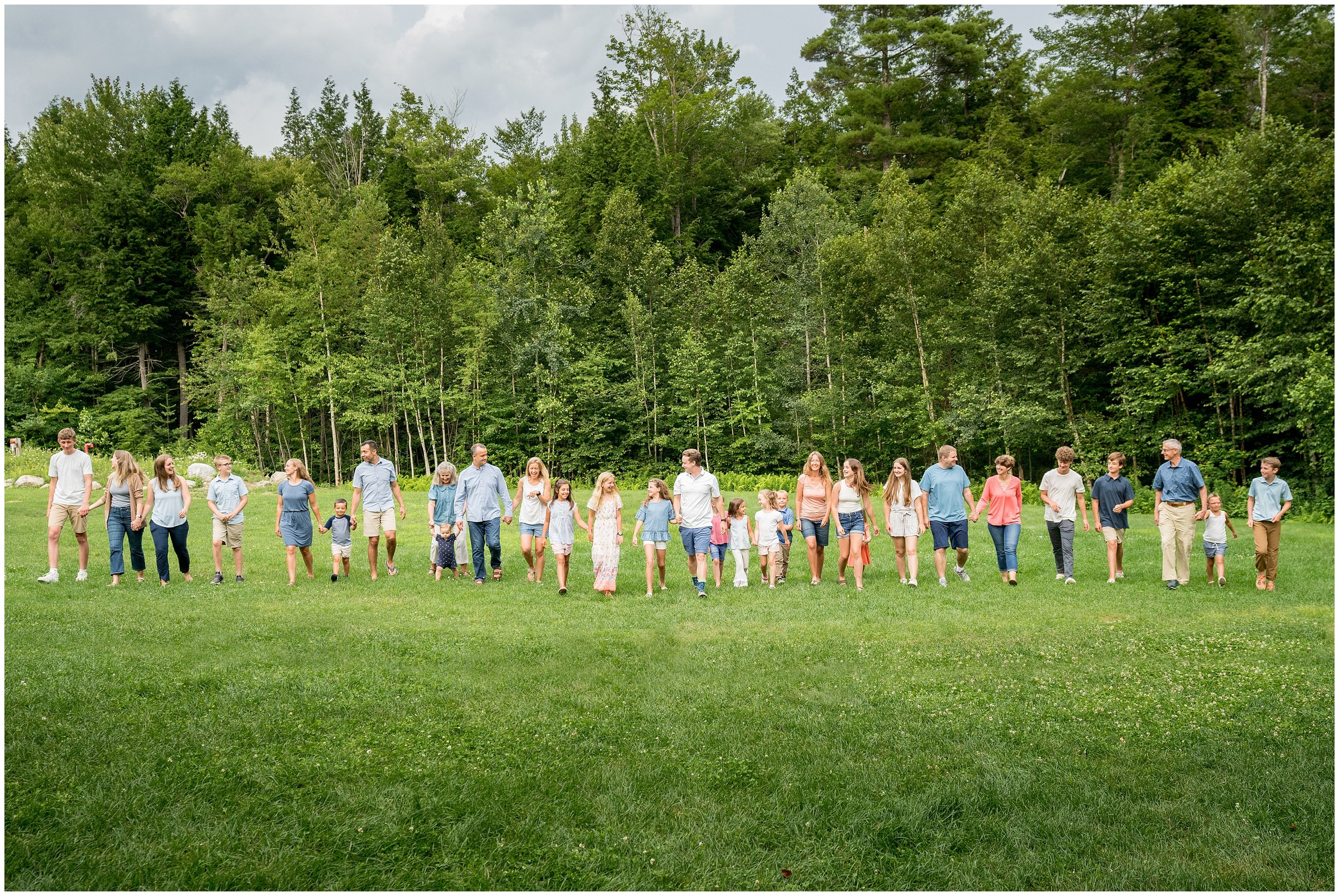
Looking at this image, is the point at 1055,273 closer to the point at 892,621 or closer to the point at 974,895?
the point at 892,621

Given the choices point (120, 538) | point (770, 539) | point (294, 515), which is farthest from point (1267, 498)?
point (120, 538)

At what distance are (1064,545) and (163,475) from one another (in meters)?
13.1

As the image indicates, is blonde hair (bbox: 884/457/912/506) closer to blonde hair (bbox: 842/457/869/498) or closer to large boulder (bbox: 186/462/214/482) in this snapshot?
blonde hair (bbox: 842/457/869/498)

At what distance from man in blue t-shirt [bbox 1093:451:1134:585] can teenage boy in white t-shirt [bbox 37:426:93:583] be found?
1441 centimetres

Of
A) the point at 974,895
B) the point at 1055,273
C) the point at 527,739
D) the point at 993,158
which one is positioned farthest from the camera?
the point at 993,158

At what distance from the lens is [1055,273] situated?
1139 inches

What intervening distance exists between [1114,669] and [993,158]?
118 feet

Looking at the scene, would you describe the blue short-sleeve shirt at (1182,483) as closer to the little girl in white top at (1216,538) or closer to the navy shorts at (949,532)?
the little girl in white top at (1216,538)

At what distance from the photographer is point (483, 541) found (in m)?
12.7

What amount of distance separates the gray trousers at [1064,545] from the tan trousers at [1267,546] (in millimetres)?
2283

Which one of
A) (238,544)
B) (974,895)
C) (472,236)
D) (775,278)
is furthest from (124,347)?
(974,895)

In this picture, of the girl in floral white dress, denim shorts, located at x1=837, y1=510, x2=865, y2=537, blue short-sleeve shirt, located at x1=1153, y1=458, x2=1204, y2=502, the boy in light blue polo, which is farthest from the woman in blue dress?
blue short-sleeve shirt, located at x1=1153, y1=458, x2=1204, y2=502

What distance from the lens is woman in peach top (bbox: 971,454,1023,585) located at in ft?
40.2

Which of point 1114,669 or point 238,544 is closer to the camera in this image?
point 1114,669
